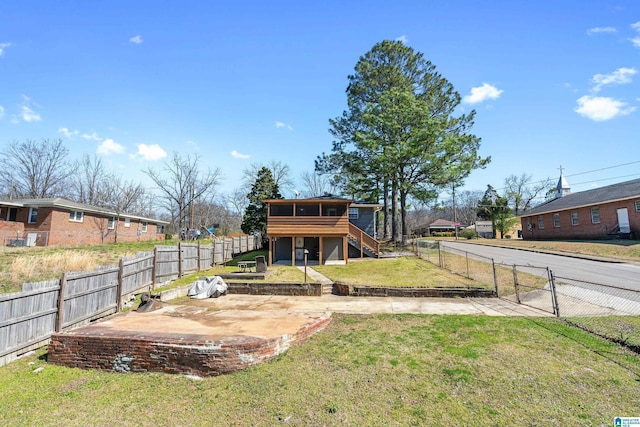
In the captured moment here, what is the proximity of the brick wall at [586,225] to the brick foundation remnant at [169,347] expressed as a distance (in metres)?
29.2

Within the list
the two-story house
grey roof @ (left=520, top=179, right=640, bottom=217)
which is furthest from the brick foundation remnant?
grey roof @ (left=520, top=179, right=640, bottom=217)

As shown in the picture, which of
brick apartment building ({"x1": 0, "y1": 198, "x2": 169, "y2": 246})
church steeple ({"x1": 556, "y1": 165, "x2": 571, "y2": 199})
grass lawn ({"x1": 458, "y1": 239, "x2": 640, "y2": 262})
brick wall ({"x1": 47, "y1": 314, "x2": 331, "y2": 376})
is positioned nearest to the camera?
brick wall ({"x1": 47, "y1": 314, "x2": 331, "y2": 376})

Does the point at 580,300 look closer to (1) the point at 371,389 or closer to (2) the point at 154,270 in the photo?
(1) the point at 371,389

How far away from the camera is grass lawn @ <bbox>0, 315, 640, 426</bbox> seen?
3809 mm

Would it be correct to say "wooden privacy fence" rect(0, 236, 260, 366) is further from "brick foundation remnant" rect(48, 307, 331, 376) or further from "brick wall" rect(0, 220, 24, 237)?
"brick wall" rect(0, 220, 24, 237)

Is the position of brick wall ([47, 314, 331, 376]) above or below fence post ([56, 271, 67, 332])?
below

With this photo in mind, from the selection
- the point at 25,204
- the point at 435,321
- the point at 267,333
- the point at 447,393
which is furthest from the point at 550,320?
the point at 25,204

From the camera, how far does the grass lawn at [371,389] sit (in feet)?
12.5

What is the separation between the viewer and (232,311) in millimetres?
8812

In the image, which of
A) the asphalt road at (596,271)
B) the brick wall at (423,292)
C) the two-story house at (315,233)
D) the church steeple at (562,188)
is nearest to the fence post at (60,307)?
the brick wall at (423,292)

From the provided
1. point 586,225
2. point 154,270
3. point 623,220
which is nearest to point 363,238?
point 154,270

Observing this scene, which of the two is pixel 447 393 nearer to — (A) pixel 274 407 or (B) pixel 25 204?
(A) pixel 274 407

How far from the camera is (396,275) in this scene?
1457 centimetres

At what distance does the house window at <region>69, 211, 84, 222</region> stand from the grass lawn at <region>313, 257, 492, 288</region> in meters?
19.8
